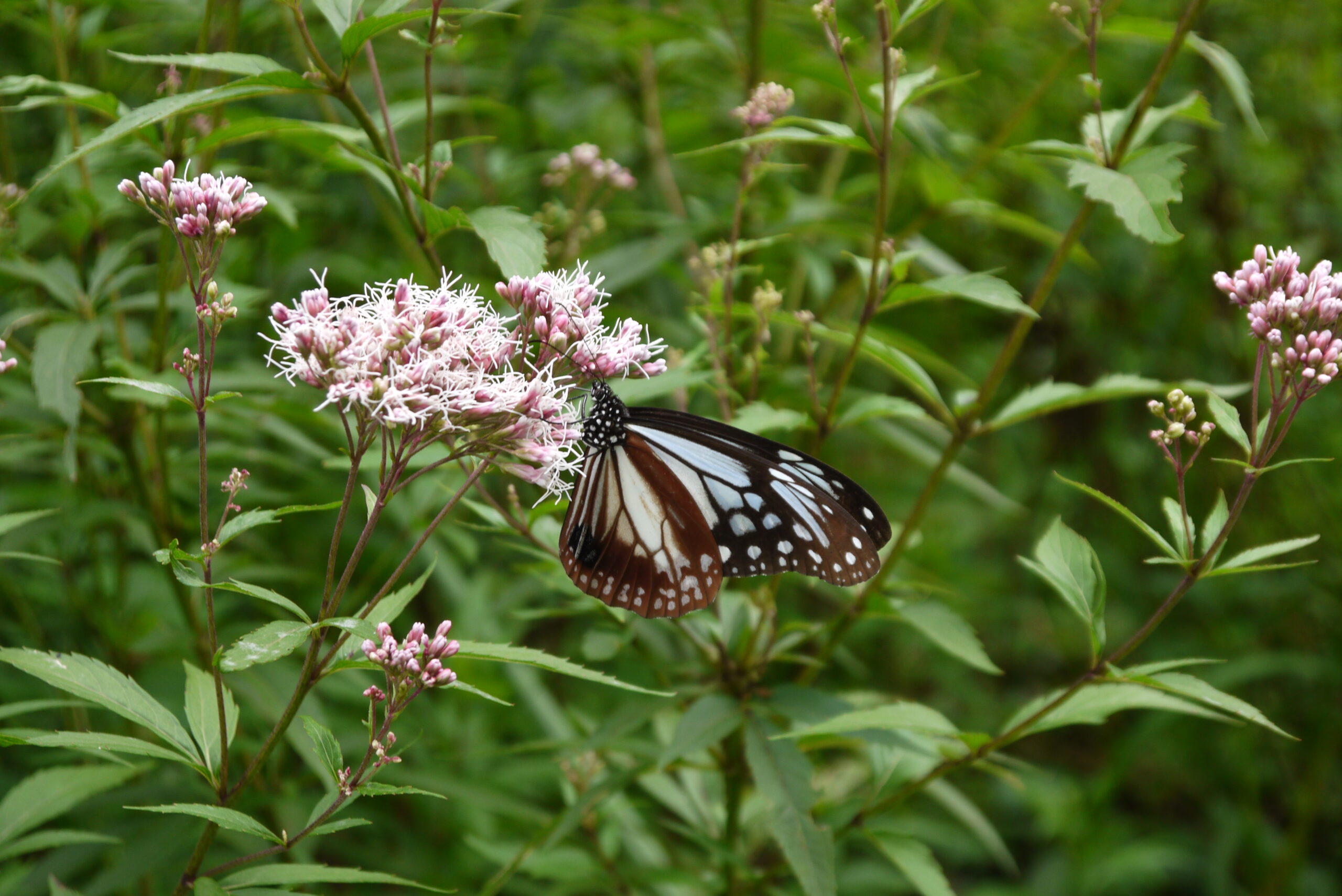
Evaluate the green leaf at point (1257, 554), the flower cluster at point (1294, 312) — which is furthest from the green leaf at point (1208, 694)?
the flower cluster at point (1294, 312)

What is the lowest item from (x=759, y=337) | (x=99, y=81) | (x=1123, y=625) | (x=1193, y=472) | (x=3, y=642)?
(x=1123, y=625)

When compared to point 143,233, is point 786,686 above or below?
below

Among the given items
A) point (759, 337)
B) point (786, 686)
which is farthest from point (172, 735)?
point (759, 337)

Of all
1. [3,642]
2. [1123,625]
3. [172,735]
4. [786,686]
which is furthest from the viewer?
[1123,625]

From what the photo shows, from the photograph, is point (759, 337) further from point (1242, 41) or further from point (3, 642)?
point (1242, 41)

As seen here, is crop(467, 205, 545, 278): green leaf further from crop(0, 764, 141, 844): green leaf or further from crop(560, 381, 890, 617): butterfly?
crop(0, 764, 141, 844): green leaf

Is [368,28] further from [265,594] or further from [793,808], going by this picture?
[793,808]

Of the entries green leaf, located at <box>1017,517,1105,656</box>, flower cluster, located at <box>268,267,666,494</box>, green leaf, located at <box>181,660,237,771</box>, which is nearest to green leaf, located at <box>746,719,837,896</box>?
green leaf, located at <box>1017,517,1105,656</box>
